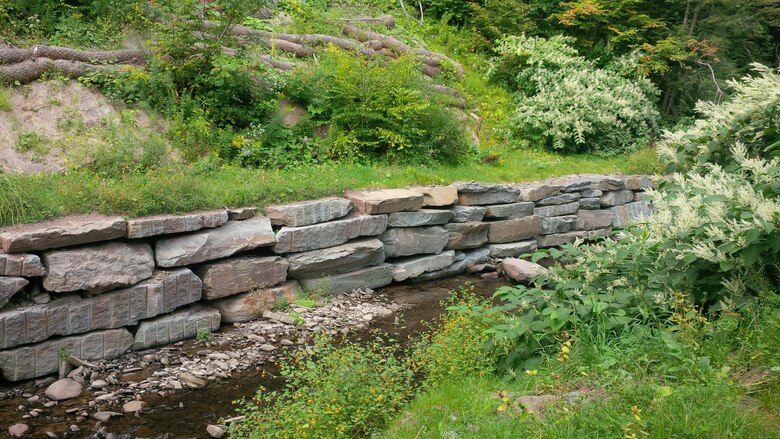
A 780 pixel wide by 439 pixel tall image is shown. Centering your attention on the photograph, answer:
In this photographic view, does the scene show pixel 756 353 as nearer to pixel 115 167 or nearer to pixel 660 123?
pixel 115 167

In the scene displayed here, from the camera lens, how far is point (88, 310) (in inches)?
293

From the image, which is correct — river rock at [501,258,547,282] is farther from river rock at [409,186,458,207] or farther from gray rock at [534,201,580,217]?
gray rock at [534,201,580,217]

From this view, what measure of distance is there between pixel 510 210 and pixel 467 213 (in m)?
1.13

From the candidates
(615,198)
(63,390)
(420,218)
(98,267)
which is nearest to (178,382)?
(63,390)

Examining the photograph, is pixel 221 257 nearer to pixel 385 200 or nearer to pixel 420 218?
pixel 385 200

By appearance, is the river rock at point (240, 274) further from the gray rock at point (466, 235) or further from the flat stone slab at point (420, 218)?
the gray rock at point (466, 235)

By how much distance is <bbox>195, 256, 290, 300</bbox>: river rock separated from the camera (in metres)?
8.52

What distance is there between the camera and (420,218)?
10.9m

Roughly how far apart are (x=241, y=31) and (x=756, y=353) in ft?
37.2

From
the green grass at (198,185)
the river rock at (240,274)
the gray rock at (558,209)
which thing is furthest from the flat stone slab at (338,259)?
the gray rock at (558,209)

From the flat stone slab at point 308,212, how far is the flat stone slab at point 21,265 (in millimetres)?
3171

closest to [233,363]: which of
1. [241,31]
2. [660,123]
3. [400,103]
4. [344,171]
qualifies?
[344,171]

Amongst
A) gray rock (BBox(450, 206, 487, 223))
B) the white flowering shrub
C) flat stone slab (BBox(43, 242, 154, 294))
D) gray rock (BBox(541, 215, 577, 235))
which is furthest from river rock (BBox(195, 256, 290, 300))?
the white flowering shrub

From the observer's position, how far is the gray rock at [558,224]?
511 inches
